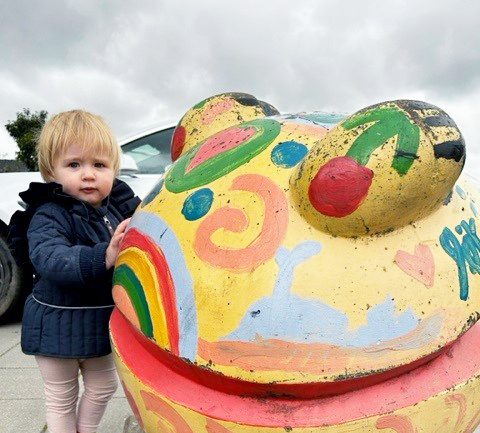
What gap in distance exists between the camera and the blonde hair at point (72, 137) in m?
2.13

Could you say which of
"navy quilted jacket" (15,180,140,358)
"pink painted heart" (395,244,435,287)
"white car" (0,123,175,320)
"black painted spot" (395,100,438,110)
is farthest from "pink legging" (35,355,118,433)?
"white car" (0,123,175,320)

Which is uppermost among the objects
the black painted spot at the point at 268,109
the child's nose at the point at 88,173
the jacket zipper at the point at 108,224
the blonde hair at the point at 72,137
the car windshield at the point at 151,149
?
the car windshield at the point at 151,149

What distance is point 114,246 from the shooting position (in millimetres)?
1865

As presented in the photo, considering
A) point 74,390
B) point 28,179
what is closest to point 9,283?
point 28,179

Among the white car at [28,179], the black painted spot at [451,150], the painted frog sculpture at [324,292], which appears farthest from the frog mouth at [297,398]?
the white car at [28,179]

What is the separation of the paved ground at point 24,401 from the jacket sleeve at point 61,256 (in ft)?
3.73

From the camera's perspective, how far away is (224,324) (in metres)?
1.45

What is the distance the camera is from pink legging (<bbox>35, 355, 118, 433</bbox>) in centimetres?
224

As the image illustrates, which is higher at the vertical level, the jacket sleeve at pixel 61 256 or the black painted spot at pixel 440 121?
the black painted spot at pixel 440 121

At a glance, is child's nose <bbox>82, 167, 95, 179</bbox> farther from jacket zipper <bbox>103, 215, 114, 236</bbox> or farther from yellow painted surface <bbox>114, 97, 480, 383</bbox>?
yellow painted surface <bbox>114, 97, 480, 383</bbox>

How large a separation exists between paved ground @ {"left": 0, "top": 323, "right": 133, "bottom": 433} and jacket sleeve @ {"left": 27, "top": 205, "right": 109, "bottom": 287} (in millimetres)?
1138

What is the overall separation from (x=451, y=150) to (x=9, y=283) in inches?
148

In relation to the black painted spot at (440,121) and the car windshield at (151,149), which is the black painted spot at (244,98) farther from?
the car windshield at (151,149)

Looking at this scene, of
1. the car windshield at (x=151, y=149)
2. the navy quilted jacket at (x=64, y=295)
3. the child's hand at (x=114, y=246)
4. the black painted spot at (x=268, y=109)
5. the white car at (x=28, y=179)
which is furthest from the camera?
the car windshield at (x=151, y=149)
